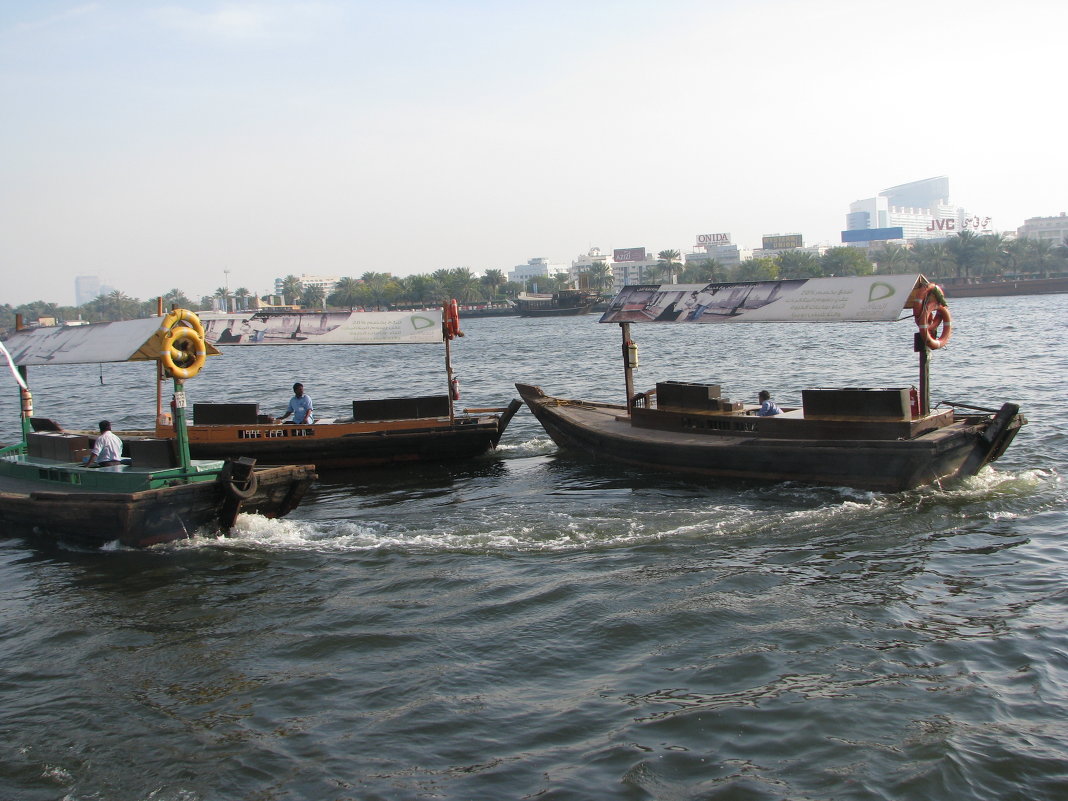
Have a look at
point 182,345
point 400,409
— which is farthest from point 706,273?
point 182,345

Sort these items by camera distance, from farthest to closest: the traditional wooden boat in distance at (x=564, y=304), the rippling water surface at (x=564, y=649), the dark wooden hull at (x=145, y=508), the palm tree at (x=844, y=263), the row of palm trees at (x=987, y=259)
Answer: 1. the palm tree at (x=844, y=263)
2. the traditional wooden boat in distance at (x=564, y=304)
3. the row of palm trees at (x=987, y=259)
4. the dark wooden hull at (x=145, y=508)
5. the rippling water surface at (x=564, y=649)

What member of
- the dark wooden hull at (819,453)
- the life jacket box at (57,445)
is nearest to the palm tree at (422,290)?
the dark wooden hull at (819,453)

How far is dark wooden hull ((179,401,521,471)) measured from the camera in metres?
18.9

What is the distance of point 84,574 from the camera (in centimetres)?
1245

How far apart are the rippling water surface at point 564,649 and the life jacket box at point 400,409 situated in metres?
2.84

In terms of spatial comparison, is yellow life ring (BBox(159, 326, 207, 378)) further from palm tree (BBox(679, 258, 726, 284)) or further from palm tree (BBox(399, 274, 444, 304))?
palm tree (BBox(399, 274, 444, 304))

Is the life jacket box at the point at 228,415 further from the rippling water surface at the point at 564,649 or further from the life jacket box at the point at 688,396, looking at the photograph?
the life jacket box at the point at 688,396

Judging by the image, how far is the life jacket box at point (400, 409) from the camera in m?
19.5

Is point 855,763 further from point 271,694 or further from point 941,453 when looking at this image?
point 941,453

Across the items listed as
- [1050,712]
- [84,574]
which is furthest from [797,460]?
[84,574]

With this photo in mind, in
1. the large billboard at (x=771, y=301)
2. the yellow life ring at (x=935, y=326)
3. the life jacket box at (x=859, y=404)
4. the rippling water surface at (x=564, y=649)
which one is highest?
the large billboard at (x=771, y=301)

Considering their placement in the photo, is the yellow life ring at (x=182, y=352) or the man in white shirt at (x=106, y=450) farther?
the man in white shirt at (x=106, y=450)

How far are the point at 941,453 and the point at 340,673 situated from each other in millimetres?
10079

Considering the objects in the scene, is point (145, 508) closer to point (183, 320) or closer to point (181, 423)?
point (181, 423)
